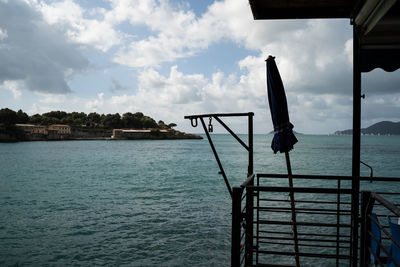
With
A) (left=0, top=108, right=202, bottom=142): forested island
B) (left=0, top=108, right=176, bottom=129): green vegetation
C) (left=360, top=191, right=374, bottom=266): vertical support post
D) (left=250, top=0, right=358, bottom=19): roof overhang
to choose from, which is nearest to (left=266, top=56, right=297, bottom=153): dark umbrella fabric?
(left=250, top=0, right=358, bottom=19): roof overhang

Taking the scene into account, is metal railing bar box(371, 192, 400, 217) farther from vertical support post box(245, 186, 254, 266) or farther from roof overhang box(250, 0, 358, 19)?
roof overhang box(250, 0, 358, 19)

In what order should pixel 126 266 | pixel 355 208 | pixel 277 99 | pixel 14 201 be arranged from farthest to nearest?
1. pixel 14 201
2. pixel 126 266
3. pixel 277 99
4. pixel 355 208

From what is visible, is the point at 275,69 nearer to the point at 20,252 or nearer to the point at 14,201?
the point at 20,252

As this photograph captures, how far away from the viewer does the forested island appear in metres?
125

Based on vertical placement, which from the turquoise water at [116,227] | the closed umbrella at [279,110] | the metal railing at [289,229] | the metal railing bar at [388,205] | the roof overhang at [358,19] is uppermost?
the roof overhang at [358,19]

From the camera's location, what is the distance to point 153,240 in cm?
1240

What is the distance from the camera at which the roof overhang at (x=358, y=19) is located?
3977 millimetres

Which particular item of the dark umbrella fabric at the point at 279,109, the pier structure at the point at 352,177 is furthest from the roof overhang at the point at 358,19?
the dark umbrella fabric at the point at 279,109

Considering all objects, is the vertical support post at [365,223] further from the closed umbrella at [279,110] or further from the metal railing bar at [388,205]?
the closed umbrella at [279,110]

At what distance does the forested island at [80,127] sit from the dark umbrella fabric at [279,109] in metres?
137

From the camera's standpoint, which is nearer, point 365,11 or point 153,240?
point 365,11

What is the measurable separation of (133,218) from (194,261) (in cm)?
679

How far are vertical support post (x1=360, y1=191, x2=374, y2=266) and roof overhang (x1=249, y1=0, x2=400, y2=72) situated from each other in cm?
217

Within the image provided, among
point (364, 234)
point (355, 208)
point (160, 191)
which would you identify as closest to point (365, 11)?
point (355, 208)
